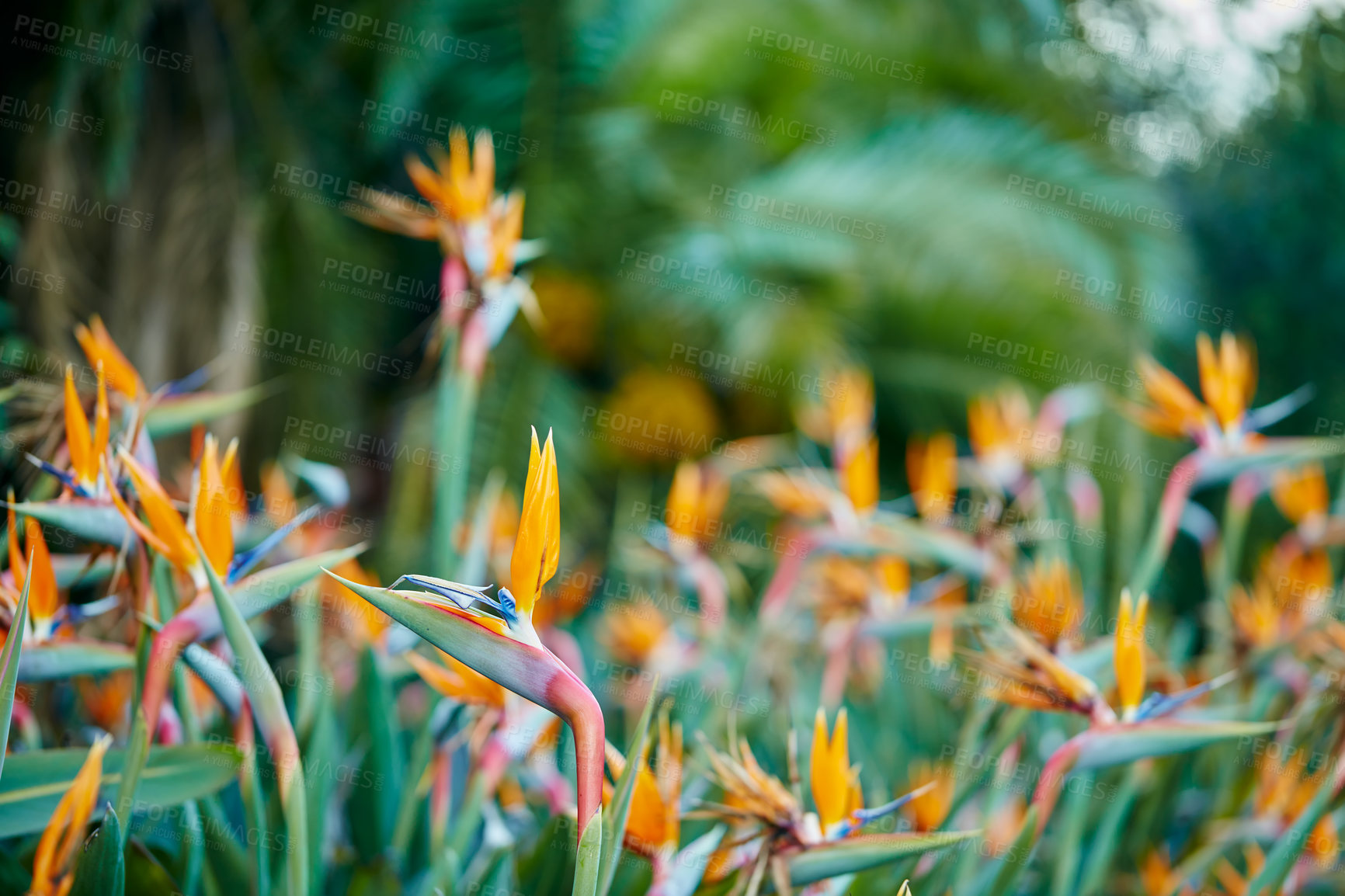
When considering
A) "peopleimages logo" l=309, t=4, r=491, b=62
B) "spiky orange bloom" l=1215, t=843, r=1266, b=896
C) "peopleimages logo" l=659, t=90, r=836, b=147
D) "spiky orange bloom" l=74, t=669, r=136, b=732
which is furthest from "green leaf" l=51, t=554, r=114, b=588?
"peopleimages logo" l=659, t=90, r=836, b=147

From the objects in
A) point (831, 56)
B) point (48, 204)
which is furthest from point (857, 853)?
point (831, 56)

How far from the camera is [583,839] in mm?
368

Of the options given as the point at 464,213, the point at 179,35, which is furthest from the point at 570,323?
the point at 464,213

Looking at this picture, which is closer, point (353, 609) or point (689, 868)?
point (689, 868)

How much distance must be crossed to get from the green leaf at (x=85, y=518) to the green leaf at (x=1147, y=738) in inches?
20.0

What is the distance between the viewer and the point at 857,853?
42 cm

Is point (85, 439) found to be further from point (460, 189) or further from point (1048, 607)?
point (1048, 607)

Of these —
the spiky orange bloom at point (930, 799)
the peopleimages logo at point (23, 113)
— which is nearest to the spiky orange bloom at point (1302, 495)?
the spiky orange bloom at point (930, 799)

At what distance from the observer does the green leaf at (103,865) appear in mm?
424

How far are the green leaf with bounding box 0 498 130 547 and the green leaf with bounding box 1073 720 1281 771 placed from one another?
0.51m

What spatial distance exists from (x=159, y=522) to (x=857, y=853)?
36 centimetres

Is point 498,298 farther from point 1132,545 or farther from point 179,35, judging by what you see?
point 179,35

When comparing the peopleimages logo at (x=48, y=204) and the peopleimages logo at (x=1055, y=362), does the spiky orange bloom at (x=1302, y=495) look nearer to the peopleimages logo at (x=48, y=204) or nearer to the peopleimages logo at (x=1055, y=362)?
the peopleimages logo at (x=1055, y=362)

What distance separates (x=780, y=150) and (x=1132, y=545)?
189 cm
